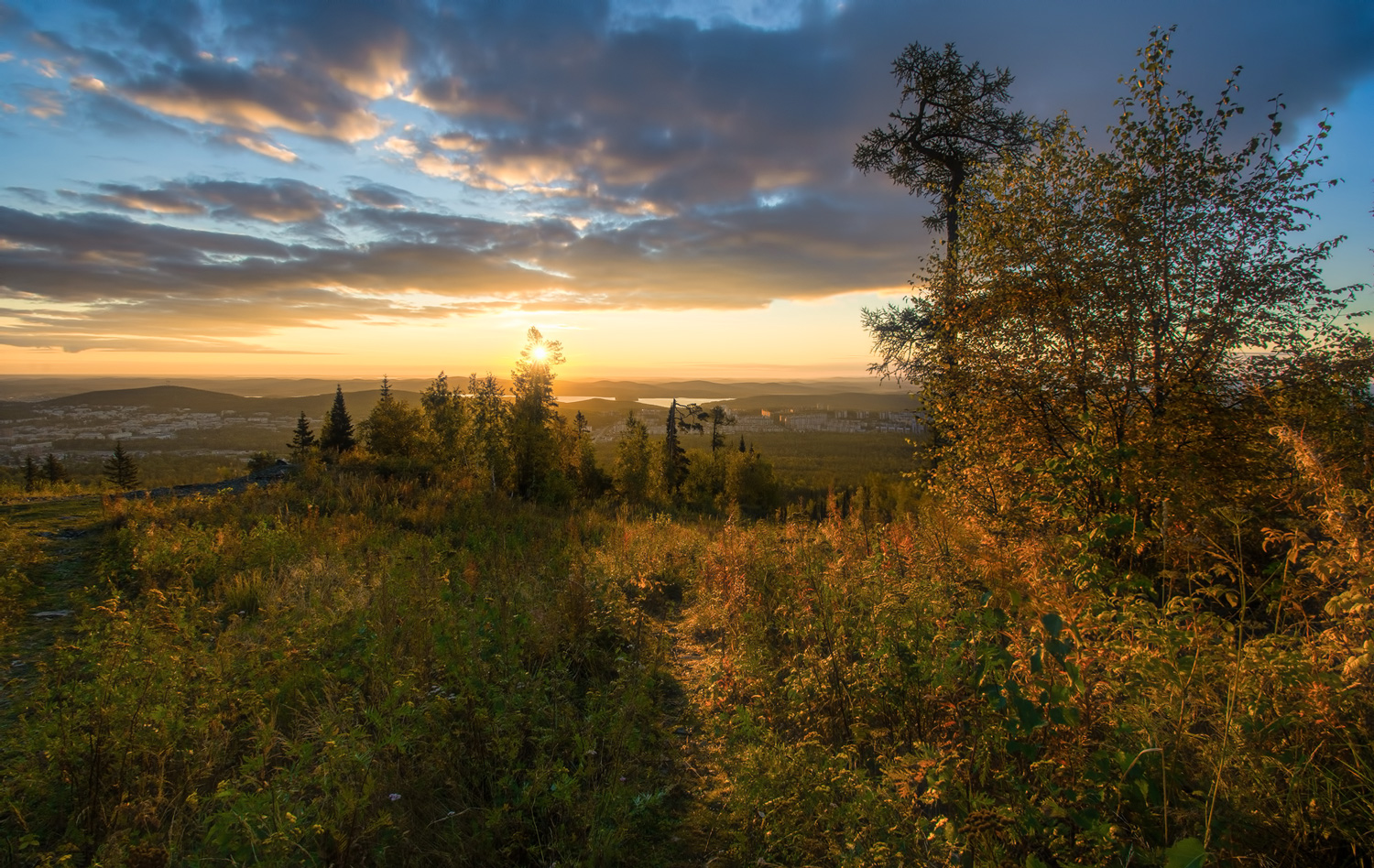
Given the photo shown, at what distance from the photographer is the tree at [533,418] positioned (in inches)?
1272

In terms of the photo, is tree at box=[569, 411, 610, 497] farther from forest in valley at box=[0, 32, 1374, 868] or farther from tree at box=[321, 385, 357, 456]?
forest in valley at box=[0, 32, 1374, 868]

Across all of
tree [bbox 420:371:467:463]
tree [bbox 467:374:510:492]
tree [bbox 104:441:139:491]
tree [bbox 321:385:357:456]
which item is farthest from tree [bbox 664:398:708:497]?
tree [bbox 104:441:139:491]

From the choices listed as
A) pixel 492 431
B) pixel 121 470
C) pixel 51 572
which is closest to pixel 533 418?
pixel 492 431

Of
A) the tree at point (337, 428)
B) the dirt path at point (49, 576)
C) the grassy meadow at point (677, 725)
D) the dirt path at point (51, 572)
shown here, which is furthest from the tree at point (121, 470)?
the grassy meadow at point (677, 725)

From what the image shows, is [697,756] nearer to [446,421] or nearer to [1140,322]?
[1140,322]

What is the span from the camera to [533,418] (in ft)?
133

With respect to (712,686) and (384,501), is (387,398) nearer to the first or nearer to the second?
(384,501)

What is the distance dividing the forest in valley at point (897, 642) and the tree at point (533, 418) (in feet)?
69.5

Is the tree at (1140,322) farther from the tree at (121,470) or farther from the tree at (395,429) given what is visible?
the tree at (121,470)

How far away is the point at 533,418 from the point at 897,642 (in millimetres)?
38257

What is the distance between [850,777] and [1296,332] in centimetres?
715

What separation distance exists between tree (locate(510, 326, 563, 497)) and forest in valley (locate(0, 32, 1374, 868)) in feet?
69.5

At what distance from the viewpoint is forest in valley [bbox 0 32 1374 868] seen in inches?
107

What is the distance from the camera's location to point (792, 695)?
4547mm
